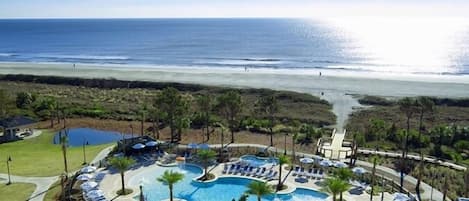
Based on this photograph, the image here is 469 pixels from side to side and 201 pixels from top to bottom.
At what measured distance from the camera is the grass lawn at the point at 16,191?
31.8 metres

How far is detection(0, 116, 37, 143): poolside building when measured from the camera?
46.8m

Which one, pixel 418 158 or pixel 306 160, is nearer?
pixel 306 160

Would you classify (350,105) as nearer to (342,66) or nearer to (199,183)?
(199,183)

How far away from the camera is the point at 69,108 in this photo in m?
61.8

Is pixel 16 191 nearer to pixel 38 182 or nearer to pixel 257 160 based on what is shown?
pixel 38 182

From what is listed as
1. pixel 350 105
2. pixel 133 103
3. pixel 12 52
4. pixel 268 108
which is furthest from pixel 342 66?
pixel 12 52

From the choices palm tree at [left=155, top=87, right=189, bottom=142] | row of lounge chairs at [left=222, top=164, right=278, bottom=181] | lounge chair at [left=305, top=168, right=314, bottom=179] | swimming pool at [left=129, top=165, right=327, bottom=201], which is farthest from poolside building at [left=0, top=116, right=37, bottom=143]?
lounge chair at [left=305, top=168, right=314, bottom=179]

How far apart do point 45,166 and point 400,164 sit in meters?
30.1

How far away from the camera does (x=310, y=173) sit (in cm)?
3600

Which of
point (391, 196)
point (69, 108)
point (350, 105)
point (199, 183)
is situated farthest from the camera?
point (350, 105)

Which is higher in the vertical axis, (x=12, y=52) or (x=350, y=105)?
(x=12, y=52)

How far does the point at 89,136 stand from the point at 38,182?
16.2 metres

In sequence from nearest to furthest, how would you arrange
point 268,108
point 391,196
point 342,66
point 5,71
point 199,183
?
point 391,196 < point 199,183 < point 268,108 < point 5,71 < point 342,66


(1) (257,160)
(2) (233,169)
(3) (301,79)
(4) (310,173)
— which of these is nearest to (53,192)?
(2) (233,169)
